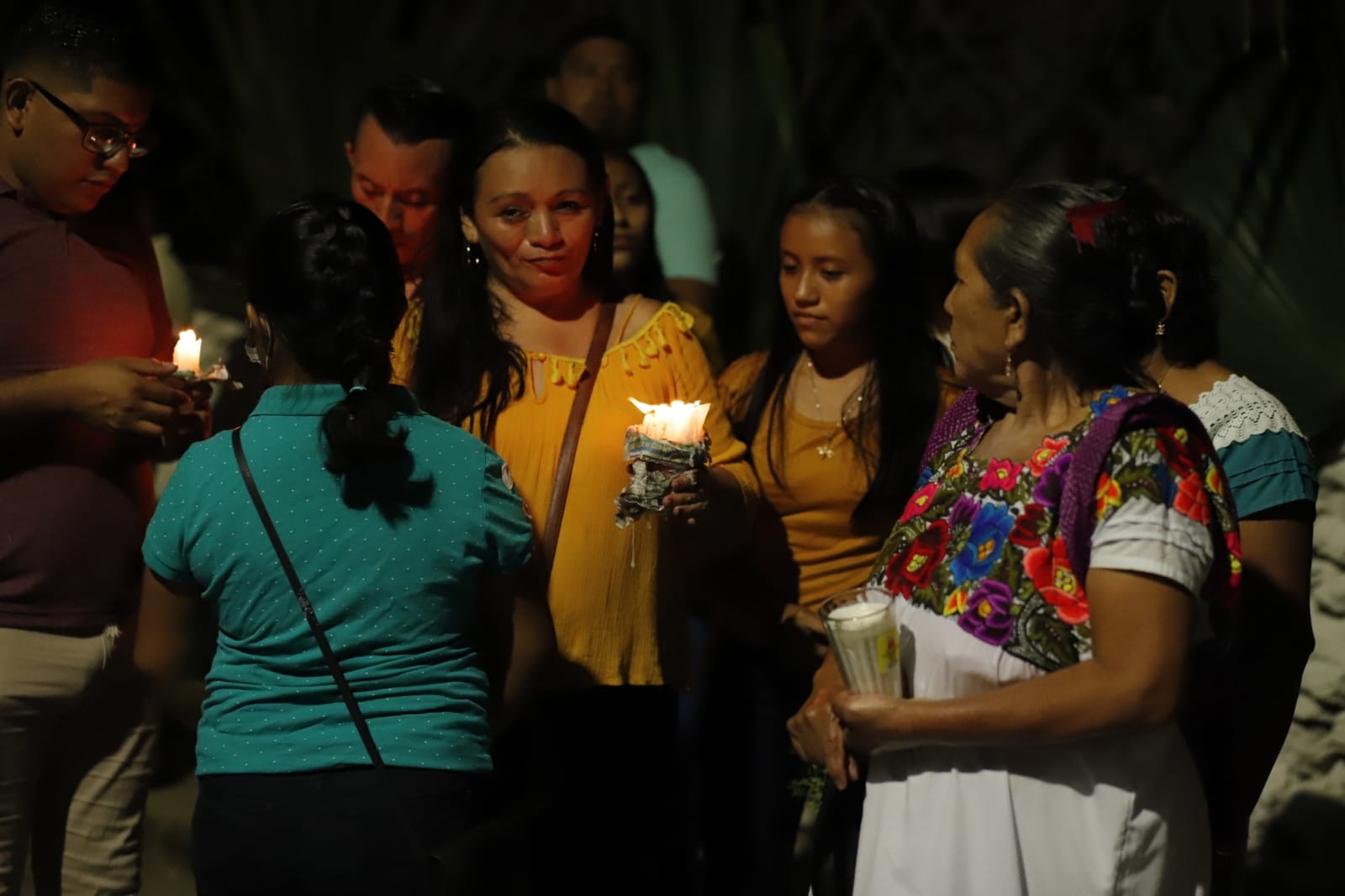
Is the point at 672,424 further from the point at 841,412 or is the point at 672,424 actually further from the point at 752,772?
the point at 752,772

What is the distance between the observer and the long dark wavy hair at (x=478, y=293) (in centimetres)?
326

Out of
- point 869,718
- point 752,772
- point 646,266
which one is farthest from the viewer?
point 646,266

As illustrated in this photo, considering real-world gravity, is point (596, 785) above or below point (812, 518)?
below

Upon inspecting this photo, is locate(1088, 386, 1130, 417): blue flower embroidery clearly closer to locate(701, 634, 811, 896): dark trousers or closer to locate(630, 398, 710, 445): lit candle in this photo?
locate(630, 398, 710, 445): lit candle

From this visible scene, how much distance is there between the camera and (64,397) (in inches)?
124

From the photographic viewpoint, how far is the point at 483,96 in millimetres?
5910

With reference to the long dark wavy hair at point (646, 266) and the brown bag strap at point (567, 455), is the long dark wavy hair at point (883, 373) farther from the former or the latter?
the brown bag strap at point (567, 455)

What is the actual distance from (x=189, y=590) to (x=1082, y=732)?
1.48 metres

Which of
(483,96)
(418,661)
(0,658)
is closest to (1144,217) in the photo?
(418,661)

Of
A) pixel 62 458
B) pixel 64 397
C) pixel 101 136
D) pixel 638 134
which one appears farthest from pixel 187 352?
pixel 638 134

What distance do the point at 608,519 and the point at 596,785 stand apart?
0.58 m

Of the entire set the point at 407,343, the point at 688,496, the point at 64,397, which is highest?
the point at 407,343

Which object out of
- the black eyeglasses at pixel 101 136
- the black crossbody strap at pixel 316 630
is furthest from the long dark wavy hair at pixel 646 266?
the black crossbody strap at pixel 316 630

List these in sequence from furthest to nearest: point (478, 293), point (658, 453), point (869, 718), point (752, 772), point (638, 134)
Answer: point (638, 134) < point (752, 772) < point (478, 293) < point (658, 453) < point (869, 718)
